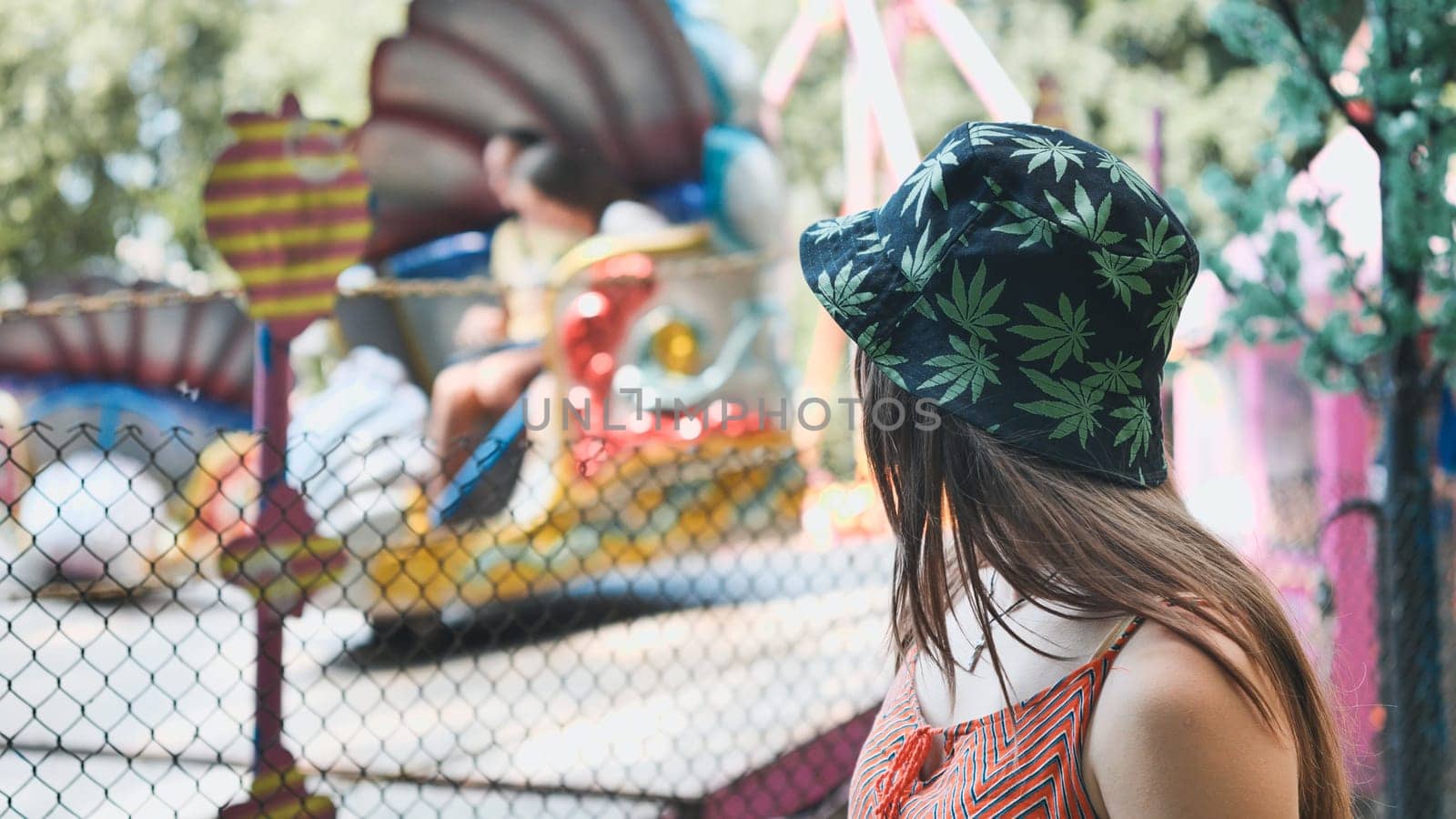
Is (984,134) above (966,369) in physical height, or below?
above

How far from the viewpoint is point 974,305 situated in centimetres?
99

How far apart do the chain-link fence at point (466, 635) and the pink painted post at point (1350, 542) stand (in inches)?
1.1

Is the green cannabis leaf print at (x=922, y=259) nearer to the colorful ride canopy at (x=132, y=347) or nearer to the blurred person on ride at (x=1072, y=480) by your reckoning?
the blurred person on ride at (x=1072, y=480)

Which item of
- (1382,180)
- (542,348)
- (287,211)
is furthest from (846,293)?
(542,348)

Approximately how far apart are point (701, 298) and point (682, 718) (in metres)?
2.72

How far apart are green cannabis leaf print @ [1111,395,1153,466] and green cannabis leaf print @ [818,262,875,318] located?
9.4 inches

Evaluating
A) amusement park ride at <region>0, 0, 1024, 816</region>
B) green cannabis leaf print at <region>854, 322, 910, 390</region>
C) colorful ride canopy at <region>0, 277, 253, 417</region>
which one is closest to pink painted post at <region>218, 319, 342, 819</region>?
amusement park ride at <region>0, 0, 1024, 816</region>

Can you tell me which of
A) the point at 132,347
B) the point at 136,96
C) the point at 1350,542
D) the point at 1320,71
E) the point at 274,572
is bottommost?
the point at 1350,542

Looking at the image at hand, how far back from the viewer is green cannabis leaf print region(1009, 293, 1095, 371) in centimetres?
98

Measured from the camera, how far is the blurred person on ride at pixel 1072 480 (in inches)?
36.4

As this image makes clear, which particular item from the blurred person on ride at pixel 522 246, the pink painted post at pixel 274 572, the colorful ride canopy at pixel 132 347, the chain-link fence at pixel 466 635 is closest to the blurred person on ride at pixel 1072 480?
the chain-link fence at pixel 466 635

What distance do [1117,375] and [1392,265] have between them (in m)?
2.11

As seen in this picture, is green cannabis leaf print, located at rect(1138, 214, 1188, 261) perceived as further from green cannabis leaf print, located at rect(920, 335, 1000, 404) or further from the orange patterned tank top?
the orange patterned tank top

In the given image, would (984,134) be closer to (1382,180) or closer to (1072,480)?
(1072,480)
